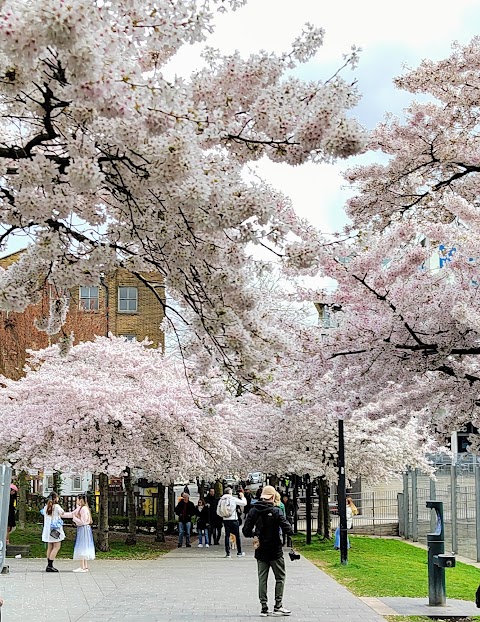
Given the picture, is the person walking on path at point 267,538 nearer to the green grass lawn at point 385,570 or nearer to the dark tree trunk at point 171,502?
the green grass lawn at point 385,570

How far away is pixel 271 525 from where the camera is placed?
1330 centimetres

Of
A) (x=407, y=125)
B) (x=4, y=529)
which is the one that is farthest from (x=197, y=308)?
(x=407, y=125)

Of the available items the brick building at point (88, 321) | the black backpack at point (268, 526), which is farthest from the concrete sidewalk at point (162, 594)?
the brick building at point (88, 321)

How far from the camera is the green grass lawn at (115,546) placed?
24781 mm

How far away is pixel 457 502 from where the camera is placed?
82.4 ft

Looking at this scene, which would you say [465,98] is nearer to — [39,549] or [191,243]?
[191,243]

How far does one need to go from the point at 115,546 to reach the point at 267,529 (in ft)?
50.9

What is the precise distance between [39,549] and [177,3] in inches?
888

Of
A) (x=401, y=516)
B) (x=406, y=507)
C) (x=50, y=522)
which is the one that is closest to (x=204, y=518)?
(x=406, y=507)

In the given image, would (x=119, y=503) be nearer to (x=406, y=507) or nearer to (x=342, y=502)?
(x=406, y=507)

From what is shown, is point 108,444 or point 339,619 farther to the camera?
point 108,444

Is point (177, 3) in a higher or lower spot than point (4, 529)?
higher

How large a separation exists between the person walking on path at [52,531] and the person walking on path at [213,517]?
9.59m

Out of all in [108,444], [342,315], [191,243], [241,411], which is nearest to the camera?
[191,243]
